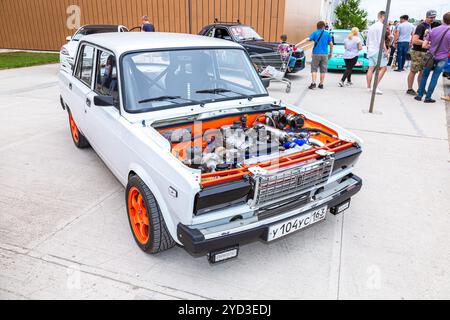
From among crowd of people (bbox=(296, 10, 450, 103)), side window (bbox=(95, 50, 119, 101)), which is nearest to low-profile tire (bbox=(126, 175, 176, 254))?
side window (bbox=(95, 50, 119, 101))

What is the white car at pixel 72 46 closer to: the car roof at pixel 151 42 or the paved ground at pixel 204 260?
the paved ground at pixel 204 260

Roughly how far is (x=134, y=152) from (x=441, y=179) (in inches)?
152

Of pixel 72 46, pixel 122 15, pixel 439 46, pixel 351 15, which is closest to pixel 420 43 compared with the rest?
pixel 439 46

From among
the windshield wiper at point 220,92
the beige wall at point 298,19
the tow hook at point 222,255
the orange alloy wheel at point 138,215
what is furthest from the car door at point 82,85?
the beige wall at point 298,19

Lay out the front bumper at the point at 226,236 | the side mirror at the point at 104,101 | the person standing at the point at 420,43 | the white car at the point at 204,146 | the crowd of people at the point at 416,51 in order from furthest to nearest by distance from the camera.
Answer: the person standing at the point at 420,43
the crowd of people at the point at 416,51
the side mirror at the point at 104,101
the white car at the point at 204,146
the front bumper at the point at 226,236

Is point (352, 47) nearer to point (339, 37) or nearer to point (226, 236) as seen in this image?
point (339, 37)

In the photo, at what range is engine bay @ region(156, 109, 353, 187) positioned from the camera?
269 cm

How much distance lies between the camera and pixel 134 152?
9.58 ft

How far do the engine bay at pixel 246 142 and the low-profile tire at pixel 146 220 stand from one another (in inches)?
15.8

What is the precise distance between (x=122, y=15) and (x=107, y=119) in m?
15.6

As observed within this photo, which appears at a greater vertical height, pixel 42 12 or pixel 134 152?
pixel 42 12

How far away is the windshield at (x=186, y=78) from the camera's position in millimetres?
3299
